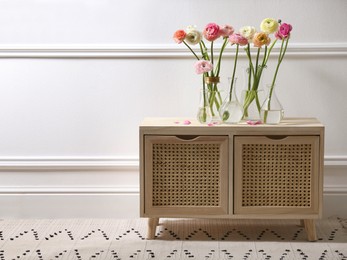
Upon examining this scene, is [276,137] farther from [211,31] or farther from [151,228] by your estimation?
[151,228]

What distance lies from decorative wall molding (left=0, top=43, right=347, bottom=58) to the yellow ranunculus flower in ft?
1.08

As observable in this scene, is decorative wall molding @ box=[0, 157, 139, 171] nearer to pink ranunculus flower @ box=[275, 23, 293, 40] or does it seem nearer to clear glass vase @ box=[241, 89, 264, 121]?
clear glass vase @ box=[241, 89, 264, 121]

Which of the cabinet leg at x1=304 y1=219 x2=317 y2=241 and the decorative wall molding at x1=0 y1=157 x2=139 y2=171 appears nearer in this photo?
the cabinet leg at x1=304 y1=219 x2=317 y2=241

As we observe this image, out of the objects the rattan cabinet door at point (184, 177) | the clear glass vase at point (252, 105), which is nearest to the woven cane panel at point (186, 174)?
the rattan cabinet door at point (184, 177)

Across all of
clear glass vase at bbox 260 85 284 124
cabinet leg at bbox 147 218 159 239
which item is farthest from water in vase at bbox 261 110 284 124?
cabinet leg at bbox 147 218 159 239

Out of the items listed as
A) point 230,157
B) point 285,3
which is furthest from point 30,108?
point 285,3

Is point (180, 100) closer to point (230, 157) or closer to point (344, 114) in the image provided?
point (230, 157)

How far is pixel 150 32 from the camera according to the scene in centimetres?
359

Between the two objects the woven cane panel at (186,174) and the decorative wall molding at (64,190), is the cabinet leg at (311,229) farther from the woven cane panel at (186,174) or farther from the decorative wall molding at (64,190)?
the decorative wall molding at (64,190)

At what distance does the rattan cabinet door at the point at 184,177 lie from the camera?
128 inches

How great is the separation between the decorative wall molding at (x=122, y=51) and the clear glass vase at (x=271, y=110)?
38 centimetres

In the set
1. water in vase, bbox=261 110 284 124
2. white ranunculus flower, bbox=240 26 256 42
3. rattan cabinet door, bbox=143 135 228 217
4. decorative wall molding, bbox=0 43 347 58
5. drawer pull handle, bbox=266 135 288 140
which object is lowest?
rattan cabinet door, bbox=143 135 228 217

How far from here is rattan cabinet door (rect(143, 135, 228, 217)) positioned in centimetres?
324

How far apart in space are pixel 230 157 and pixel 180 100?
0.54m
